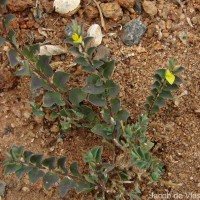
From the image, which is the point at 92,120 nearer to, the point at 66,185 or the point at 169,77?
the point at 66,185

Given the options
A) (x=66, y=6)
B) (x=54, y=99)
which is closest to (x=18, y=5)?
(x=66, y=6)

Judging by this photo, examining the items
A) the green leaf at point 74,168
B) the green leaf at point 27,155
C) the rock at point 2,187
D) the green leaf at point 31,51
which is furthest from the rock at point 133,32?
the rock at point 2,187

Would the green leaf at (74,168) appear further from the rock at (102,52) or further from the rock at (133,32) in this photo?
the rock at (133,32)

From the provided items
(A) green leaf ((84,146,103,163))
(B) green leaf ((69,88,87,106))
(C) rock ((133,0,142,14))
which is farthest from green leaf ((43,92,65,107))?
(C) rock ((133,0,142,14))

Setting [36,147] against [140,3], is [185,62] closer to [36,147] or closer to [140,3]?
[140,3]

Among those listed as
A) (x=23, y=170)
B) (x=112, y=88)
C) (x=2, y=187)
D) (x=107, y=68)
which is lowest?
(x=2, y=187)

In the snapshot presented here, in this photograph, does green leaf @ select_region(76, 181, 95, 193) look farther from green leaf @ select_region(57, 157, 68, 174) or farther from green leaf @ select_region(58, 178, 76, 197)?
green leaf @ select_region(57, 157, 68, 174)
